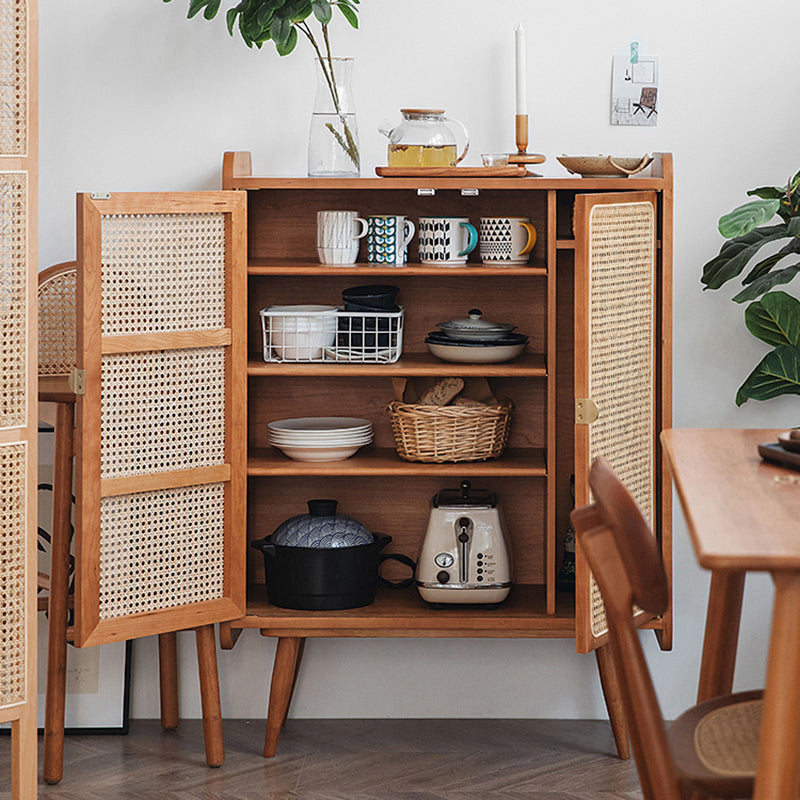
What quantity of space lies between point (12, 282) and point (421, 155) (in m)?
1.08

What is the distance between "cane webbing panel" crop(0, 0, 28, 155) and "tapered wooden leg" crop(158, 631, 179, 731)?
1493mm

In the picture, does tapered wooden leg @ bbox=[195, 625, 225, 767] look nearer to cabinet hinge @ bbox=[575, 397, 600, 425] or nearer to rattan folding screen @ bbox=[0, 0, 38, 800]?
rattan folding screen @ bbox=[0, 0, 38, 800]

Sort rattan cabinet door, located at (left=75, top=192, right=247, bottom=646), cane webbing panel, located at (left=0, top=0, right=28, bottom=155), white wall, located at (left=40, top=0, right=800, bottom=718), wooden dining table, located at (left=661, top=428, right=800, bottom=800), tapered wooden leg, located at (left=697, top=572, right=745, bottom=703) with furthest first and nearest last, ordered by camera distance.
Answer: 1. white wall, located at (left=40, top=0, right=800, bottom=718)
2. rattan cabinet door, located at (left=75, top=192, right=247, bottom=646)
3. cane webbing panel, located at (left=0, top=0, right=28, bottom=155)
4. tapered wooden leg, located at (left=697, top=572, right=745, bottom=703)
5. wooden dining table, located at (left=661, top=428, right=800, bottom=800)

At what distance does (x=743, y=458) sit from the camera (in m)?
1.81

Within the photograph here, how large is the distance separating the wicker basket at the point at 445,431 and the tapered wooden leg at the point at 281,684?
59cm

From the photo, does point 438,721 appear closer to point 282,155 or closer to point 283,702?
point 283,702

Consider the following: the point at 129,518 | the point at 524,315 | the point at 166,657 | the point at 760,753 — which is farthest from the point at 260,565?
the point at 760,753

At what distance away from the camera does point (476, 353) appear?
293cm

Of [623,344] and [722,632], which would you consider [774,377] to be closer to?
[623,344]

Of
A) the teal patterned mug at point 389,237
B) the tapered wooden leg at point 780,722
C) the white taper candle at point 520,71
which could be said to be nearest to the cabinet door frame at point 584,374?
the white taper candle at point 520,71

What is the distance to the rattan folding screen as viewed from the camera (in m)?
2.36

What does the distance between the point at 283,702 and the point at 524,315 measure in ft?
4.12

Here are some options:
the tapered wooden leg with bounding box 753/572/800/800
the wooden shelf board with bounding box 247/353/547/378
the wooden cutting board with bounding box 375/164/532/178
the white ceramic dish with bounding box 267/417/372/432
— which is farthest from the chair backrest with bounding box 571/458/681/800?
the white ceramic dish with bounding box 267/417/372/432

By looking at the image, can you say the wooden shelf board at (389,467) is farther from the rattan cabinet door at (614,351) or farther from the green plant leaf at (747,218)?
the green plant leaf at (747,218)
